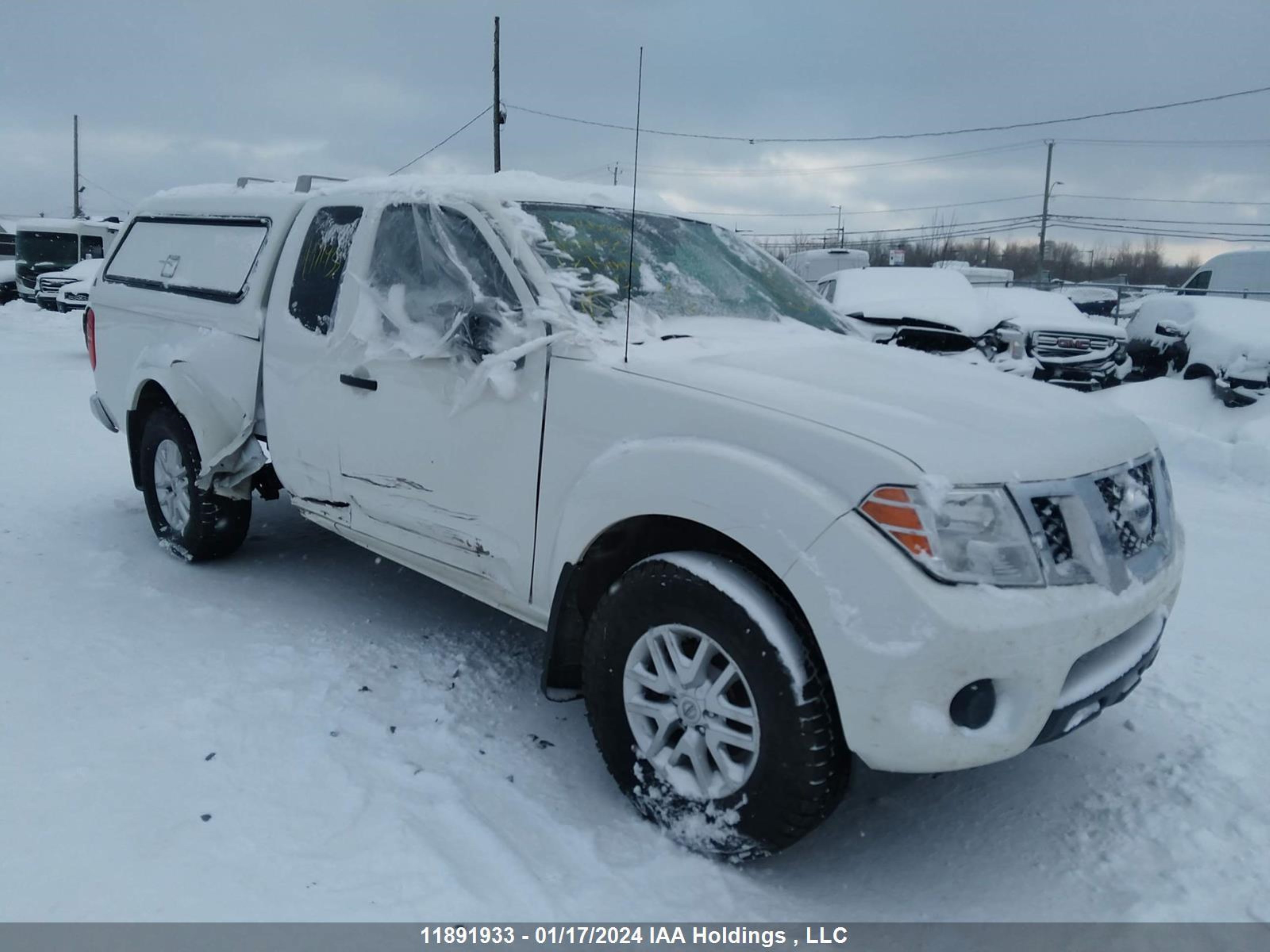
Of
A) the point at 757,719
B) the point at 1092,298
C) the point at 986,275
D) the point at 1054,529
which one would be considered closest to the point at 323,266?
the point at 757,719

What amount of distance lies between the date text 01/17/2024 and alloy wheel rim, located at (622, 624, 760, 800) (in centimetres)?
35

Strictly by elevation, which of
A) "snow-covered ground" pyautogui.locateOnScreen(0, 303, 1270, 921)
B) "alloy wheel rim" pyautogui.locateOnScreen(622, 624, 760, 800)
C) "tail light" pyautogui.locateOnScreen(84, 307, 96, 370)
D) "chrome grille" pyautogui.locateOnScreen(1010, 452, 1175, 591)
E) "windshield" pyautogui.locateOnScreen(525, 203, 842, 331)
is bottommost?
"snow-covered ground" pyautogui.locateOnScreen(0, 303, 1270, 921)

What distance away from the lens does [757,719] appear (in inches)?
101

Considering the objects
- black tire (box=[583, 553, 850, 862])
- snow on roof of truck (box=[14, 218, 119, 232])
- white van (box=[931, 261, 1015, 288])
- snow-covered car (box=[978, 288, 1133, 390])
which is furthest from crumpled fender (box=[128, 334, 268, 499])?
white van (box=[931, 261, 1015, 288])

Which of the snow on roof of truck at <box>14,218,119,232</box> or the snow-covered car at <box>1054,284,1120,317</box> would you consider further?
the snow-covered car at <box>1054,284,1120,317</box>

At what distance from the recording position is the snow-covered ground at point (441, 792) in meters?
2.59

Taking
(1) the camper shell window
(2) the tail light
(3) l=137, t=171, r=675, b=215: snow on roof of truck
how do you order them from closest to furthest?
(3) l=137, t=171, r=675, b=215: snow on roof of truck, (1) the camper shell window, (2) the tail light

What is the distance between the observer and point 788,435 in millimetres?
2561

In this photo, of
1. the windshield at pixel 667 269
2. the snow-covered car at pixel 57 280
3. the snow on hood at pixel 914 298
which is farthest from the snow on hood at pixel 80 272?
the windshield at pixel 667 269

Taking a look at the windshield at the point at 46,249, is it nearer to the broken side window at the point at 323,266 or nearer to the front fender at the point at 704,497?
the broken side window at the point at 323,266

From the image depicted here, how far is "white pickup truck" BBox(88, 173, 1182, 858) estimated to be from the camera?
7.85ft

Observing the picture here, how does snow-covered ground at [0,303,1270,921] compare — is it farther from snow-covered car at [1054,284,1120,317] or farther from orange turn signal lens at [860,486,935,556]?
snow-covered car at [1054,284,1120,317]

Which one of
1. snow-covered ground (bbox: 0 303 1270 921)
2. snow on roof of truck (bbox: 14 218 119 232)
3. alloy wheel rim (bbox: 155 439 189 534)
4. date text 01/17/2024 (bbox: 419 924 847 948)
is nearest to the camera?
date text 01/17/2024 (bbox: 419 924 847 948)

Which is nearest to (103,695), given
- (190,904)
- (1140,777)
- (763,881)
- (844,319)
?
(190,904)
